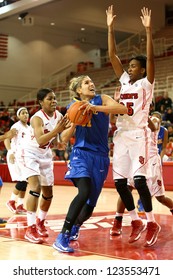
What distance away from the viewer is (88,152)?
546 centimetres

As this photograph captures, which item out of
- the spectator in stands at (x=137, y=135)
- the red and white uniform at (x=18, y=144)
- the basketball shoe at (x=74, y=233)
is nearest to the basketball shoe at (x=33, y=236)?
the basketball shoe at (x=74, y=233)

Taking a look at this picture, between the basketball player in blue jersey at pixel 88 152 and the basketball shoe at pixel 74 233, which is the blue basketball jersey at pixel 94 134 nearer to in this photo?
the basketball player in blue jersey at pixel 88 152

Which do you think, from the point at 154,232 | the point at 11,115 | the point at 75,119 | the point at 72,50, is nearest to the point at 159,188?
the point at 154,232

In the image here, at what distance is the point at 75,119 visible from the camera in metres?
5.07

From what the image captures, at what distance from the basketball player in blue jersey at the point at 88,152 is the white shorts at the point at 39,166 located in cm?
82

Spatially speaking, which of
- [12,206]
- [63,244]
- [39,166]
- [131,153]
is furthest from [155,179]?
[12,206]

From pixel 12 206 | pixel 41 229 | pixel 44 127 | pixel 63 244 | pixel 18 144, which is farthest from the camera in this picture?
pixel 18 144

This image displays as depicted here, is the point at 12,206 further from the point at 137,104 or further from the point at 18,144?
the point at 137,104

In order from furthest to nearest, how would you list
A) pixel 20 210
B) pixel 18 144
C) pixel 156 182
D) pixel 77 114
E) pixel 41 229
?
pixel 18 144 → pixel 20 210 → pixel 156 182 → pixel 41 229 → pixel 77 114

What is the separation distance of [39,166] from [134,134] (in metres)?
1.40

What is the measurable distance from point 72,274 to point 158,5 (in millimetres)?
26233

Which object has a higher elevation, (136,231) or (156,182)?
(156,182)

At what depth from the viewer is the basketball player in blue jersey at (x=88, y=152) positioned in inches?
205

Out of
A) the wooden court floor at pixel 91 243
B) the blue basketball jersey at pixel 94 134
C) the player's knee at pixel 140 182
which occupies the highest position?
the blue basketball jersey at pixel 94 134
